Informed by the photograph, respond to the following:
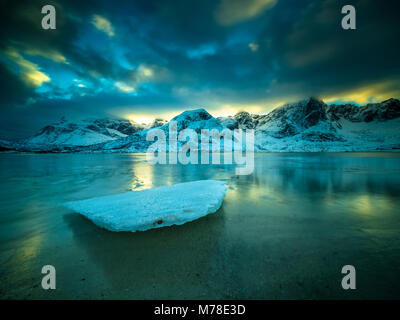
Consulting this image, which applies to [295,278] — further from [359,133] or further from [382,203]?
Answer: [359,133]

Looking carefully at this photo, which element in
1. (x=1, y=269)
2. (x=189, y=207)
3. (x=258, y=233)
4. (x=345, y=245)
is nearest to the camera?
(x=1, y=269)

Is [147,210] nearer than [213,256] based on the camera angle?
No

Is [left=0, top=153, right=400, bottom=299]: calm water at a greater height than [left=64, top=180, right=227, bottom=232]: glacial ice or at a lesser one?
lesser

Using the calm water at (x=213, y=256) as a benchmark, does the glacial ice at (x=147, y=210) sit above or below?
above

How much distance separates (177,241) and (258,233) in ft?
7.19

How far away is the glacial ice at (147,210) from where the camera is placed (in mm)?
4512

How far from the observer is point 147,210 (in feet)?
17.5

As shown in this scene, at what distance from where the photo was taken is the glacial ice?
4.51 metres

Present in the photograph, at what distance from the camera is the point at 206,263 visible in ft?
10.5

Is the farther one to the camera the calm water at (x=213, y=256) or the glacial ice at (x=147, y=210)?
the glacial ice at (x=147, y=210)

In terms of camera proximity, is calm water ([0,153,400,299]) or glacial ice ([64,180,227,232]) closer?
calm water ([0,153,400,299])

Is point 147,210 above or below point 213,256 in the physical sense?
above

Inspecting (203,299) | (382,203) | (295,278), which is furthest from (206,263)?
(382,203)
